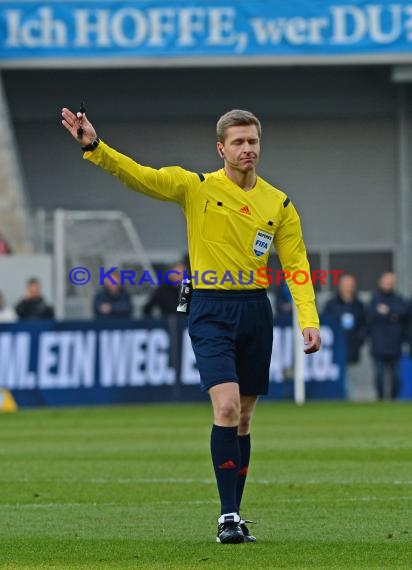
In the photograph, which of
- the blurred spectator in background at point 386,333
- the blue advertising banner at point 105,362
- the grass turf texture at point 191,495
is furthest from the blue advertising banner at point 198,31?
the grass turf texture at point 191,495

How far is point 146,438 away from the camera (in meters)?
16.6

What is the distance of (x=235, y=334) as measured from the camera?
27.5ft

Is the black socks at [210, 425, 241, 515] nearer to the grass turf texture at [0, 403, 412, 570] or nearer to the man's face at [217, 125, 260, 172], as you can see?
the grass turf texture at [0, 403, 412, 570]

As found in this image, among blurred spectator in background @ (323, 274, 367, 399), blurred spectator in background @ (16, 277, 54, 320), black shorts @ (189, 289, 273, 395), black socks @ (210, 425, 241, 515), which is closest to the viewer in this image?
black socks @ (210, 425, 241, 515)

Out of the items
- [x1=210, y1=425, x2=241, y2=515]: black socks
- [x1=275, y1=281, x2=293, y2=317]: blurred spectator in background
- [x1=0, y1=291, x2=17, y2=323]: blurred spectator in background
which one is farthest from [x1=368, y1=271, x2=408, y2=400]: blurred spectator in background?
[x1=210, y1=425, x2=241, y2=515]: black socks

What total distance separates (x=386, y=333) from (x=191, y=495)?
13468mm

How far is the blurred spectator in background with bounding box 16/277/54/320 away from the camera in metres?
24.0

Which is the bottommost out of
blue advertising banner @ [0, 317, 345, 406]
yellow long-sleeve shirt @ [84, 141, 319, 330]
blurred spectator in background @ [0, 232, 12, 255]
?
blue advertising banner @ [0, 317, 345, 406]

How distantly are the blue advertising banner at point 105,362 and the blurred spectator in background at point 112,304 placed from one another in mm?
1531

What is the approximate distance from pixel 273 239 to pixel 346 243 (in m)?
26.3

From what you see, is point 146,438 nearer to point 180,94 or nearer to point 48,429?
point 48,429

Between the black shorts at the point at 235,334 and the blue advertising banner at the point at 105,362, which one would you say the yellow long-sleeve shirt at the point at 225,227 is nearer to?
the black shorts at the point at 235,334

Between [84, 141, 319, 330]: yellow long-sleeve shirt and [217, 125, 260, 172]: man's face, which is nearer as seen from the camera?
[217, 125, 260, 172]: man's face

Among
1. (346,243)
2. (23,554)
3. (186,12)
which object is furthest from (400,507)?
(346,243)
